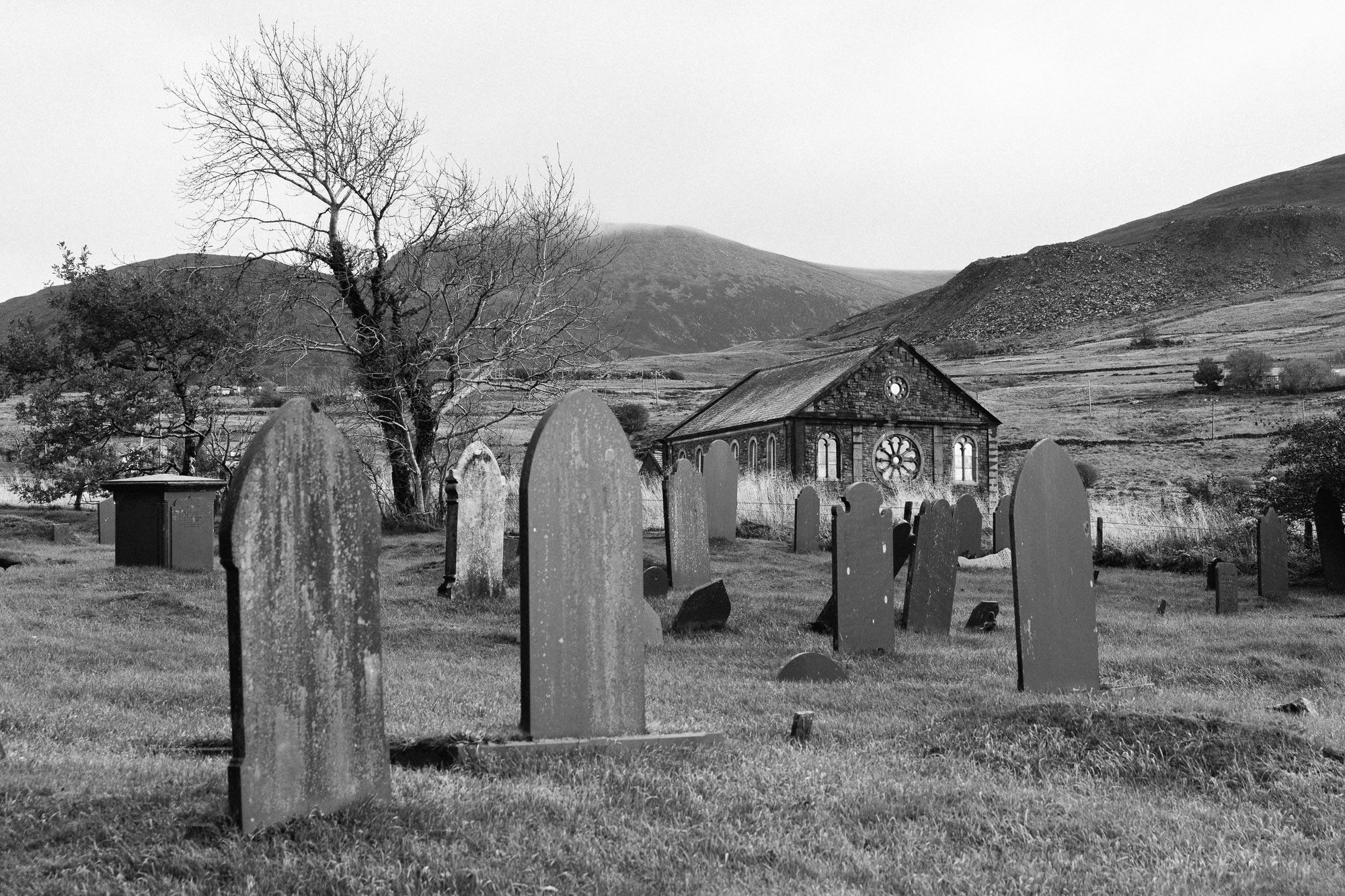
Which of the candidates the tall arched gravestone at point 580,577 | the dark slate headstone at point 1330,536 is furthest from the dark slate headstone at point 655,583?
the dark slate headstone at point 1330,536

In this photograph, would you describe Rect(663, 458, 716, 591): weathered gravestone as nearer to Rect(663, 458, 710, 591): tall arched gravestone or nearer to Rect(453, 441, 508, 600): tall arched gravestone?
Rect(663, 458, 710, 591): tall arched gravestone

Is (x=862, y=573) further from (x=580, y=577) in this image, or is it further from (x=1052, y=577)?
(x=580, y=577)

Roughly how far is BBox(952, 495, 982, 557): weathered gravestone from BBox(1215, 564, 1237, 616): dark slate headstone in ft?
11.4

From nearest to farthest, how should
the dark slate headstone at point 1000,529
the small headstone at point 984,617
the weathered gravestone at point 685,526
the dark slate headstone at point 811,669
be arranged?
the dark slate headstone at point 811,669
the small headstone at point 984,617
the weathered gravestone at point 685,526
the dark slate headstone at point 1000,529

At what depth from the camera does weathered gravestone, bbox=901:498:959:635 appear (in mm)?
11805

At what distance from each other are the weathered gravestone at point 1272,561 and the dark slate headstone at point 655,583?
8157 mm

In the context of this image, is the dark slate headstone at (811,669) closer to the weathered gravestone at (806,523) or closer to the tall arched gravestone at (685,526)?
the tall arched gravestone at (685,526)

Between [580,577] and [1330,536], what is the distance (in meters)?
15.0

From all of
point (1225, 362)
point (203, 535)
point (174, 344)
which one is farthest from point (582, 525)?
point (1225, 362)

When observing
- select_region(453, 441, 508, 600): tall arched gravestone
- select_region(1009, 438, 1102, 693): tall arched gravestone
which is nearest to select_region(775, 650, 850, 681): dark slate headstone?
select_region(1009, 438, 1102, 693): tall arched gravestone

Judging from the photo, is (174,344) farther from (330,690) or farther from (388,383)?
(330,690)

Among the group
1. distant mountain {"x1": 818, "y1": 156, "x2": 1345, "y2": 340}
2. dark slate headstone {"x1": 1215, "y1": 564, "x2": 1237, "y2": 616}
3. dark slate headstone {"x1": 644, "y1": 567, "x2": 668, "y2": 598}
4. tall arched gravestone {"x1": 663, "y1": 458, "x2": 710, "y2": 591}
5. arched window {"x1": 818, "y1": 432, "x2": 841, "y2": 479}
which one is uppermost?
distant mountain {"x1": 818, "y1": 156, "x2": 1345, "y2": 340}

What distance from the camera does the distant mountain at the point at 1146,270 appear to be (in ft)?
352

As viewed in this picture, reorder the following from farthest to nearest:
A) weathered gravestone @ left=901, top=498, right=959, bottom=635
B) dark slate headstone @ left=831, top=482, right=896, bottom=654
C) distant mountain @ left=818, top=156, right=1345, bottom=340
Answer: distant mountain @ left=818, top=156, right=1345, bottom=340 → weathered gravestone @ left=901, top=498, right=959, bottom=635 → dark slate headstone @ left=831, top=482, right=896, bottom=654
